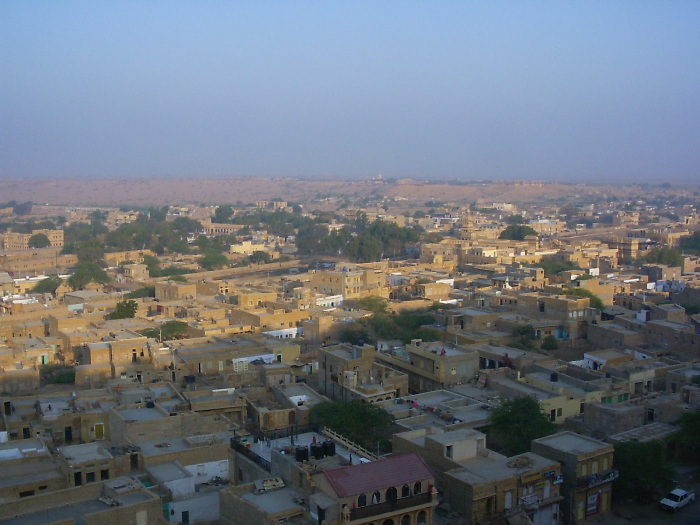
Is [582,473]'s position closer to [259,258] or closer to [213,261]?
[213,261]

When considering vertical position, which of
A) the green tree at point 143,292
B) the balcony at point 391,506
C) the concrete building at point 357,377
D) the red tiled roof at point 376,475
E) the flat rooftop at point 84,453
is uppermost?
the red tiled roof at point 376,475

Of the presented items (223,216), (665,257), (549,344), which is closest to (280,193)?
(223,216)

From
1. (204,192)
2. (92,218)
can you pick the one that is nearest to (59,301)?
(92,218)

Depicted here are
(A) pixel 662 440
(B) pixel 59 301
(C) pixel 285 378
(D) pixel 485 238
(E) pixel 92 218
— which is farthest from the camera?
(E) pixel 92 218

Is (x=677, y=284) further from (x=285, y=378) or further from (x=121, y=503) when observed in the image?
(x=121, y=503)

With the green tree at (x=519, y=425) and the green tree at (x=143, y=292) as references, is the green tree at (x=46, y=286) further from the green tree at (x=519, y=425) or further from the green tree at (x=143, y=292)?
the green tree at (x=519, y=425)

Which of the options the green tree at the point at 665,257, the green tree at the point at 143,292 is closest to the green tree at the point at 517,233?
the green tree at the point at 665,257
